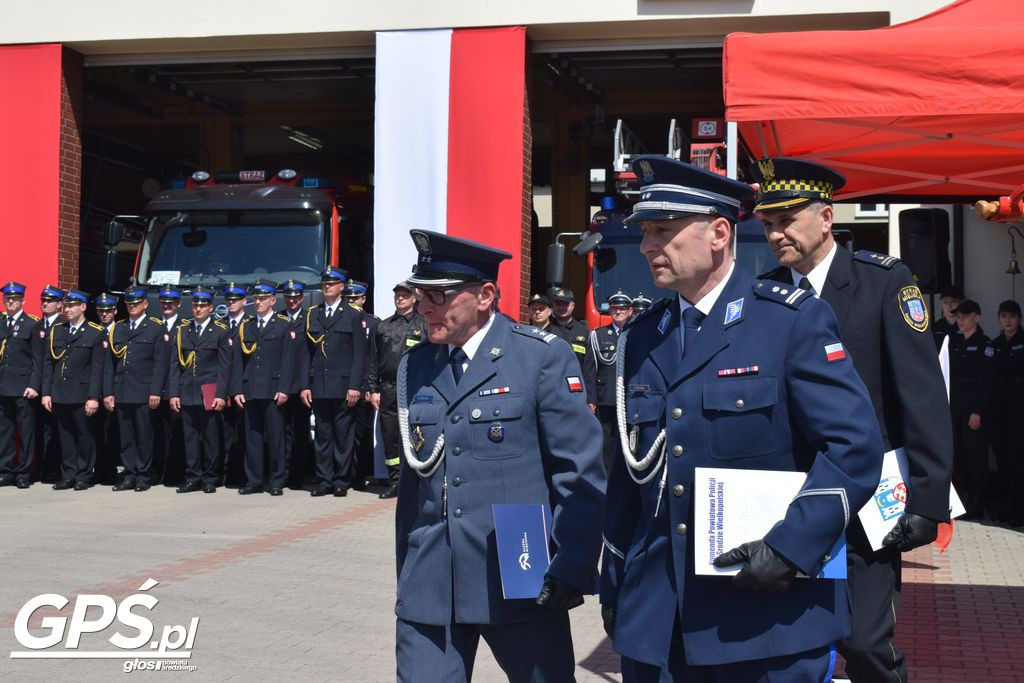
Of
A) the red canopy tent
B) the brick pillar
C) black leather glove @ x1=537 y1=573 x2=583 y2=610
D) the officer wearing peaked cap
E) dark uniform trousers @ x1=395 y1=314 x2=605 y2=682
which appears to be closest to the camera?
black leather glove @ x1=537 y1=573 x2=583 y2=610

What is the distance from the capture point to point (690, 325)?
329 cm

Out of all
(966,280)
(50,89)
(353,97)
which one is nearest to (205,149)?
(353,97)

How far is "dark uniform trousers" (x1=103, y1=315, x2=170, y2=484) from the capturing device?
13.4m

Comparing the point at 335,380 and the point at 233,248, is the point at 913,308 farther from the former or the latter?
the point at 233,248

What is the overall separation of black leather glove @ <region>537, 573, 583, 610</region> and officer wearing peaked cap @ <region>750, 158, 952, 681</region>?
35.9 inches

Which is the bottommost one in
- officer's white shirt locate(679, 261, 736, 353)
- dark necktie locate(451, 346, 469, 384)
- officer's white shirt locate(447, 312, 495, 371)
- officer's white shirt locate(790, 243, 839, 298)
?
dark necktie locate(451, 346, 469, 384)

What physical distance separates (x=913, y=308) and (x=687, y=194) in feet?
4.45

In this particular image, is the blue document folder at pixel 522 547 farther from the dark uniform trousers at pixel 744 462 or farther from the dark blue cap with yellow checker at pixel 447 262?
the dark blue cap with yellow checker at pixel 447 262

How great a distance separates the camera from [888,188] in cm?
852

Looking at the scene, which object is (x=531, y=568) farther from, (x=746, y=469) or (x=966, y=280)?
(x=966, y=280)

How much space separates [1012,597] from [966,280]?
252 inches

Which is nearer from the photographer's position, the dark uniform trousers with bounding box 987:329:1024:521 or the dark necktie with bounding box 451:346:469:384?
the dark necktie with bounding box 451:346:469:384

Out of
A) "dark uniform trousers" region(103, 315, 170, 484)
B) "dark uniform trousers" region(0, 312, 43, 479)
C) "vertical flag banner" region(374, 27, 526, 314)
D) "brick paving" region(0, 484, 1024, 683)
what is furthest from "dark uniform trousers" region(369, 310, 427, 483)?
"dark uniform trousers" region(0, 312, 43, 479)

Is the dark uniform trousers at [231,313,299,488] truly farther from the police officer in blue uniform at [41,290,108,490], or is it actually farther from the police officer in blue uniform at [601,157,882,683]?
the police officer in blue uniform at [601,157,882,683]
